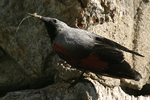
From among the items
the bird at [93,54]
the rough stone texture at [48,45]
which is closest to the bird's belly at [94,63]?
the bird at [93,54]

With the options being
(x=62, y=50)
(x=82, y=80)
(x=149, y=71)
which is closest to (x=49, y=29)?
(x=62, y=50)

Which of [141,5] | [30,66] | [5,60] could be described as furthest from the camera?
[141,5]

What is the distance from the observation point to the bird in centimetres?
241

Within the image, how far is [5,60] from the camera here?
3174 mm

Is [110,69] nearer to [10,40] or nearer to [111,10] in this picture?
[111,10]

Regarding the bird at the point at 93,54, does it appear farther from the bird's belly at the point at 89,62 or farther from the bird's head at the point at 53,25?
the bird's head at the point at 53,25

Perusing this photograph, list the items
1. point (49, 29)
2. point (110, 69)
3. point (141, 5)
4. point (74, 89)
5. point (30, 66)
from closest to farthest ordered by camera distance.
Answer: point (110, 69)
point (74, 89)
point (49, 29)
point (30, 66)
point (141, 5)

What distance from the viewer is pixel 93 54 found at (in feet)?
8.02

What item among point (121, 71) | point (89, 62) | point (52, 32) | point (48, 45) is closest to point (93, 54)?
point (89, 62)

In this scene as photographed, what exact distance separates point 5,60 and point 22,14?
0.75m

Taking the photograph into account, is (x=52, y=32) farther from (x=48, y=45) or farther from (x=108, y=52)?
(x=108, y=52)

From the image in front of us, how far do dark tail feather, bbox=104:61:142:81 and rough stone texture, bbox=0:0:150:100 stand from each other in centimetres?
39

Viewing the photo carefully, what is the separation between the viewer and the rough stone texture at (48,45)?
283 cm

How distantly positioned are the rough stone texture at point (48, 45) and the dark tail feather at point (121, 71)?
1.30 feet
